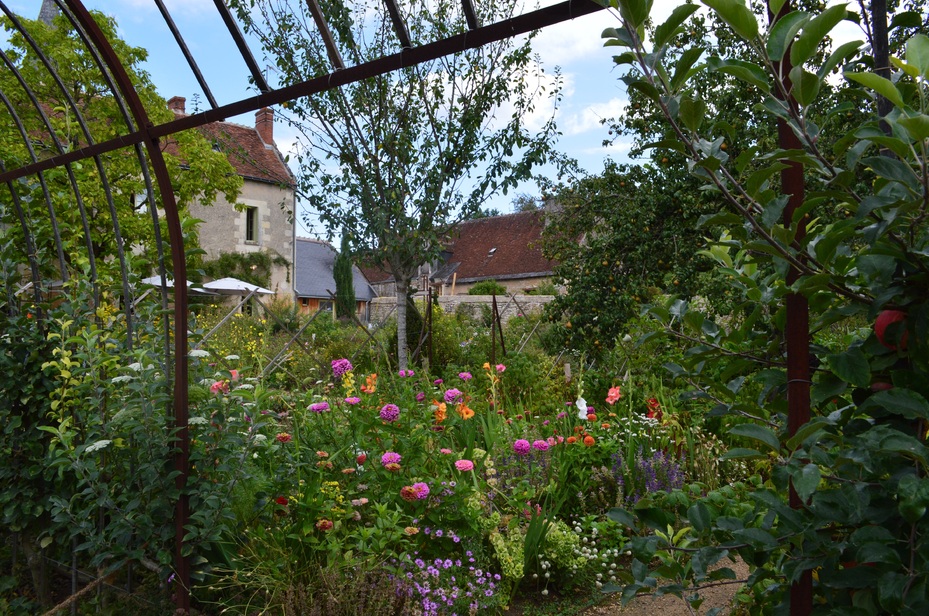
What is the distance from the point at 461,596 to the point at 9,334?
2.17 meters

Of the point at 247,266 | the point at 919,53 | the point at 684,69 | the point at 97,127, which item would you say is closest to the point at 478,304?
the point at 247,266

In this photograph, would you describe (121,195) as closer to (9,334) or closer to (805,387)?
(9,334)

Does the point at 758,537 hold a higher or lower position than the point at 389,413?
higher

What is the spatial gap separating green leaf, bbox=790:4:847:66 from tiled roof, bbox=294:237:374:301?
86.2 feet

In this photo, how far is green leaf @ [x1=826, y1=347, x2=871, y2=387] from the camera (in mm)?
964

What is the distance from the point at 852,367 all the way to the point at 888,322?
77 millimetres

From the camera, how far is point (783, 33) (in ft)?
2.94

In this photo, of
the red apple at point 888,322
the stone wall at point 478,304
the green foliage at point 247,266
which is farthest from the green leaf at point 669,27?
the green foliage at point 247,266

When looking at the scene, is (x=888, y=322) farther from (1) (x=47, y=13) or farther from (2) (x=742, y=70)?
(1) (x=47, y=13)

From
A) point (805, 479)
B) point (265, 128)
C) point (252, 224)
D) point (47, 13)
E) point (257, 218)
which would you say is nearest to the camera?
point (805, 479)

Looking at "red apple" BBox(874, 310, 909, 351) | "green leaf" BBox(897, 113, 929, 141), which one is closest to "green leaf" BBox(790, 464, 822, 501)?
"red apple" BBox(874, 310, 909, 351)

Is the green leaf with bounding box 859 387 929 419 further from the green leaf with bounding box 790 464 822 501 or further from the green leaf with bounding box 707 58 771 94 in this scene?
the green leaf with bounding box 707 58 771 94

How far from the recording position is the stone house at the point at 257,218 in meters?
21.1

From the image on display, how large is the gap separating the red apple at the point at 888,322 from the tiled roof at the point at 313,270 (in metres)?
26.3
